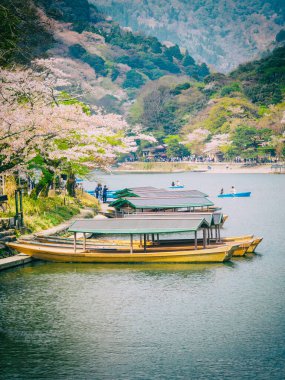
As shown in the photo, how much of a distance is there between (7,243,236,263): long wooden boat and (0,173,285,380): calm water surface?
0.51 m

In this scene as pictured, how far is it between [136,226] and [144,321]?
11034 mm

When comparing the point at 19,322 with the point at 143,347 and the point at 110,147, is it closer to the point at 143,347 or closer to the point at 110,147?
the point at 143,347

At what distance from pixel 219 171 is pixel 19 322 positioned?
163414 mm

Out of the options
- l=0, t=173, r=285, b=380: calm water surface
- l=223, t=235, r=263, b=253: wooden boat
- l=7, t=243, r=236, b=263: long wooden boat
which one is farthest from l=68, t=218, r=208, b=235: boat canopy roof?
l=223, t=235, r=263, b=253: wooden boat

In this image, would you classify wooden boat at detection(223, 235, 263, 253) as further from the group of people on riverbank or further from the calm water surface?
the group of people on riverbank

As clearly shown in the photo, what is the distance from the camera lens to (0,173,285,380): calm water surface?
2083 cm

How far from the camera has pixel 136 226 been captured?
119 ft

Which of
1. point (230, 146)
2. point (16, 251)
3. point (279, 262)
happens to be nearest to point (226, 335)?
point (279, 262)

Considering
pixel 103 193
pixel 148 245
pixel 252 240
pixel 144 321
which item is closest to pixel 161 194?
pixel 148 245

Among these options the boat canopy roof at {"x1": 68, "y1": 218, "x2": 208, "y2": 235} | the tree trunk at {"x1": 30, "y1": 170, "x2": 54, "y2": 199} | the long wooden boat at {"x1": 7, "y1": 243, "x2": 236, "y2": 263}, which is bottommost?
the long wooden boat at {"x1": 7, "y1": 243, "x2": 236, "y2": 263}

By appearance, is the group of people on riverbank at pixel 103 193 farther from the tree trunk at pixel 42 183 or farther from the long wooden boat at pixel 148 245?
the long wooden boat at pixel 148 245

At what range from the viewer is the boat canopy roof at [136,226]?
35.8 meters

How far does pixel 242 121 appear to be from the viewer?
186m

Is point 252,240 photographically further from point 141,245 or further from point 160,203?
point 160,203
